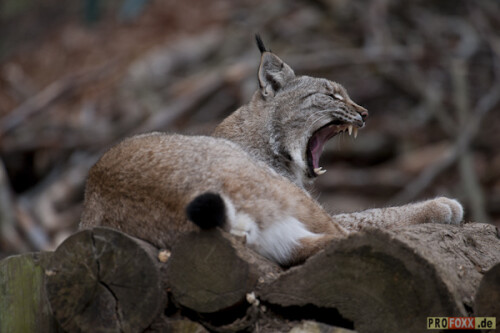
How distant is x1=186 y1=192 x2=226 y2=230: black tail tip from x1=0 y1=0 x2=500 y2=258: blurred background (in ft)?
29.2

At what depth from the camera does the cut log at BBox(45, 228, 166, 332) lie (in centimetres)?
450

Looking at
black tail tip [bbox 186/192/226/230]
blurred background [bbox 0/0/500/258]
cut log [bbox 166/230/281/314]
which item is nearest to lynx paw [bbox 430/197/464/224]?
cut log [bbox 166/230/281/314]

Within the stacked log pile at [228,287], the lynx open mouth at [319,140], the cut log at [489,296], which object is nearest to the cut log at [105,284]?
the stacked log pile at [228,287]

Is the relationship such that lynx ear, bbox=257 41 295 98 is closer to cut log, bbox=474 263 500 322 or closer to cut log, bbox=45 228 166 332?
cut log, bbox=45 228 166 332

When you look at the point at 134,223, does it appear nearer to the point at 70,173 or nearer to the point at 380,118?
the point at 70,173

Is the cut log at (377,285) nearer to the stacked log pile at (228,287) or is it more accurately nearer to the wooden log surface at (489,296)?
the stacked log pile at (228,287)

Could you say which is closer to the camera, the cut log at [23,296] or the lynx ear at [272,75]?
the cut log at [23,296]

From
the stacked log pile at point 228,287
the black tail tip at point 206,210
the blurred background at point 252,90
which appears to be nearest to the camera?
the stacked log pile at point 228,287

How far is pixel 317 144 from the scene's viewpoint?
7172 mm

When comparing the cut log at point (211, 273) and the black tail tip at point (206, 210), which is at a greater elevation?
the black tail tip at point (206, 210)

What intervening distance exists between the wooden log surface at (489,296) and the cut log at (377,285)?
13 centimetres

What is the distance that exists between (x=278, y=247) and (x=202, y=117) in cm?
1133

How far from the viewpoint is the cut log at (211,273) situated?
14.6 ft

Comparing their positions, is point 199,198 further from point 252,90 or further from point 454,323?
point 252,90
